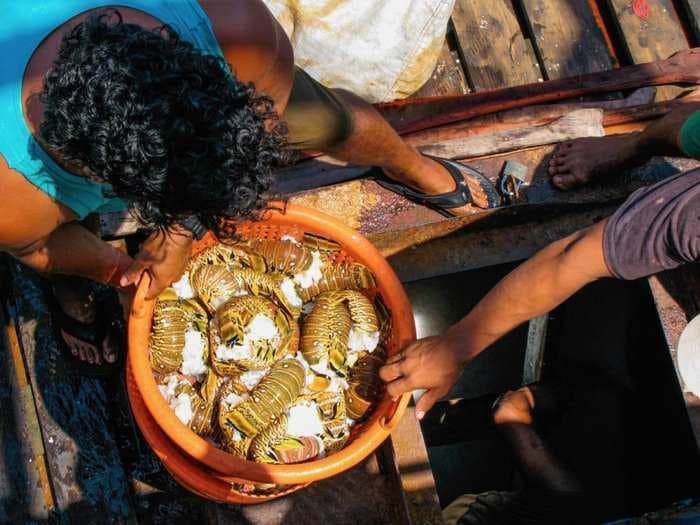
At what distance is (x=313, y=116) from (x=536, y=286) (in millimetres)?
943

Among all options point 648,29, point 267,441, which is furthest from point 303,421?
point 648,29

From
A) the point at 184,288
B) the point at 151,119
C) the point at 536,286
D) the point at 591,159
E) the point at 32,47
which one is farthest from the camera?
the point at 591,159

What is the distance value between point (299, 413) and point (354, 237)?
0.62 meters

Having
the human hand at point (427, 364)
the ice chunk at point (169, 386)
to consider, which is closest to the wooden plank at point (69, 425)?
the ice chunk at point (169, 386)

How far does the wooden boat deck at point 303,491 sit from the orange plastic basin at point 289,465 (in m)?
0.27

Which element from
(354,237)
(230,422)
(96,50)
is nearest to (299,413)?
(230,422)

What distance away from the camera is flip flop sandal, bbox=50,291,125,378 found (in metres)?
2.61

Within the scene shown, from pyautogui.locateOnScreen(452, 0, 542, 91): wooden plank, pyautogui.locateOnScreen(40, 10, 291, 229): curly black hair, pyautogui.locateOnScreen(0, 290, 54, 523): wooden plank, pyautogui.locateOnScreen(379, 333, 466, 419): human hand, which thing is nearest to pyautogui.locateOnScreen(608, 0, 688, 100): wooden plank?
pyautogui.locateOnScreen(452, 0, 542, 91): wooden plank

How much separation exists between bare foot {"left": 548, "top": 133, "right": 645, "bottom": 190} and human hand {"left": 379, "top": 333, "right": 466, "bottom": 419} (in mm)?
892

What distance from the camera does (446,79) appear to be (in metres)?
3.47

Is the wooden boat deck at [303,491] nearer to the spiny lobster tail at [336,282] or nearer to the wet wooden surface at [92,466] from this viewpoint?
the wet wooden surface at [92,466]

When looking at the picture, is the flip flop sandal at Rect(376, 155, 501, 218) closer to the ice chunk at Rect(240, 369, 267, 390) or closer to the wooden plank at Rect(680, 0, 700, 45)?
the ice chunk at Rect(240, 369, 267, 390)

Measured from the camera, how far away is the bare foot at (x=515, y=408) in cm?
283

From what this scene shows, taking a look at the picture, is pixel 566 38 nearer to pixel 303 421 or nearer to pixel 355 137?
pixel 355 137
